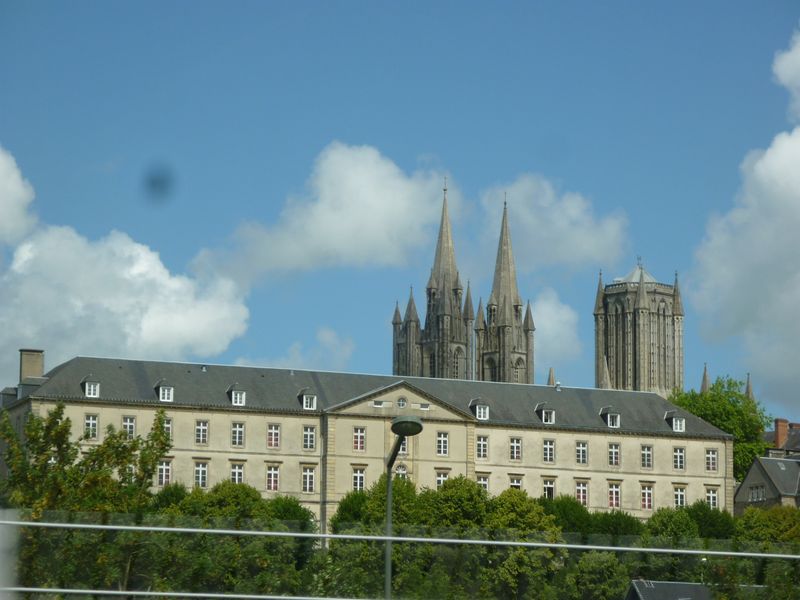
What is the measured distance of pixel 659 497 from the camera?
112438mm

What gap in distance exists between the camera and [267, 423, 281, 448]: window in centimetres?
10712

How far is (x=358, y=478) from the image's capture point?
107000 millimetres

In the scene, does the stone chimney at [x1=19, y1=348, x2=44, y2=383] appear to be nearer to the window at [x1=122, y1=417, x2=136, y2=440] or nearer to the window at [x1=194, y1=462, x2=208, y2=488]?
the window at [x1=122, y1=417, x2=136, y2=440]

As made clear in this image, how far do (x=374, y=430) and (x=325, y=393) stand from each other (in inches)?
171

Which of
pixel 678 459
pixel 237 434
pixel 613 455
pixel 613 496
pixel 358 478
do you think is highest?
pixel 237 434

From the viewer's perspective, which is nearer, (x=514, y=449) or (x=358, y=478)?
(x=358, y=478)

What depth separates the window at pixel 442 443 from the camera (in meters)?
109

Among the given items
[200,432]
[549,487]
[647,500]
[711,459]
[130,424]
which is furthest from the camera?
[711,459]

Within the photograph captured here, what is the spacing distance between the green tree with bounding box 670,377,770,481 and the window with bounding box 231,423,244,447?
49344 millimetres

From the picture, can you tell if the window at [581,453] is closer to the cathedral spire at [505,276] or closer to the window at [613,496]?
the window at [613,496]

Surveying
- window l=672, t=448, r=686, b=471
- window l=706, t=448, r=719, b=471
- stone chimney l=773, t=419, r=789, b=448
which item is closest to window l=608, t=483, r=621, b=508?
window l=672, t=448, r=686, b=471

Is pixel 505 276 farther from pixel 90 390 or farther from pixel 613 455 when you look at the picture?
pixel 90 390

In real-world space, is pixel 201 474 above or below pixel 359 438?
below

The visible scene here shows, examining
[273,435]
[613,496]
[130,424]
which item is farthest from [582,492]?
[130,424]
